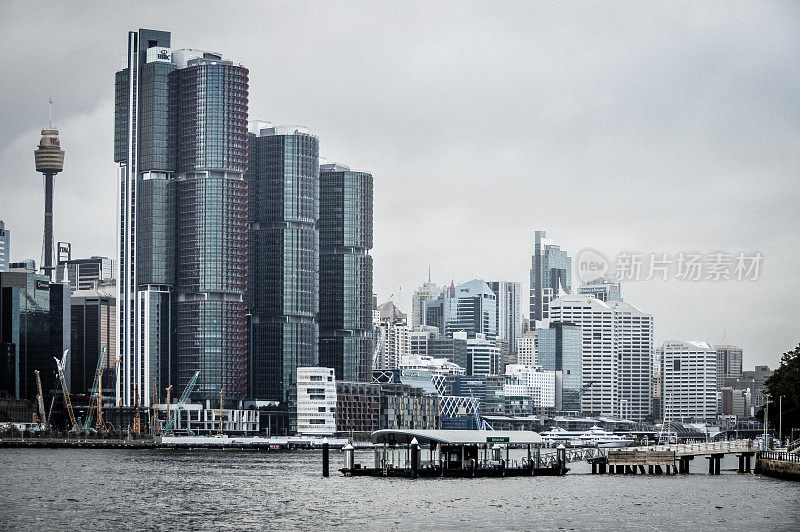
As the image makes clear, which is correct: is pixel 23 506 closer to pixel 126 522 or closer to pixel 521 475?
pixel 126 522

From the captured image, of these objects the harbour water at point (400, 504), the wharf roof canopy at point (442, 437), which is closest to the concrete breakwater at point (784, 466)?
the harbour water at point (400, 504)

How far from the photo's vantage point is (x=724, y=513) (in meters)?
136

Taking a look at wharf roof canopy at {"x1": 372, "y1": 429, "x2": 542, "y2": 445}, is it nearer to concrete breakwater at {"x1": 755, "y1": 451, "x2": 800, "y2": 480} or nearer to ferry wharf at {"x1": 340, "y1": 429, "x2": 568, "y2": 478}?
ferry wharf at {"x1": 340, "y1": 429, "x2": 568, "y2": 478}

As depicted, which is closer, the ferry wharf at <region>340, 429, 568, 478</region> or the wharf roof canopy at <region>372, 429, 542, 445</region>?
the wharf roof canopy at <region>372, 429, 542, 445</region>

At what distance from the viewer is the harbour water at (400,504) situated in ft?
414

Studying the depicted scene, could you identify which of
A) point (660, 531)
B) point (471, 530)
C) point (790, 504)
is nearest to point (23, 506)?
point (471, 530)

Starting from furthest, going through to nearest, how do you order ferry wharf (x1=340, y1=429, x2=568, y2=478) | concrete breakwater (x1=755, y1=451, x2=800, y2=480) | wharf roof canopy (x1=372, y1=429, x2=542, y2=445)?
ferry wharf (x1=340, y1=429, x2=568, y2=478) < wharf roof canopy (x1=372, y1=429, x2=542, y2=445) < concrete breakwater (x1=755, y1=451, x2=800, y2=480)

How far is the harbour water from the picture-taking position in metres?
126

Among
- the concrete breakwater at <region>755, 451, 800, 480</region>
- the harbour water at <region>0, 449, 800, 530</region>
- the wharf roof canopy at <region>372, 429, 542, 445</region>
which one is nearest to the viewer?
the harbour water at <region>0, 449, 800, 530</region>

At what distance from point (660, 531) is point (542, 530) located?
32.7 feet

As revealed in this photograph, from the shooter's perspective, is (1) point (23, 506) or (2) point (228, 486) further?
(2) point (228, 486)

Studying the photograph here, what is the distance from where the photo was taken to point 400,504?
14212cm

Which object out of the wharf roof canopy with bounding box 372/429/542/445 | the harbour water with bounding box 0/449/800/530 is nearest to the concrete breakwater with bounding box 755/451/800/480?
the harbour water with bounding box 0/449/800/530

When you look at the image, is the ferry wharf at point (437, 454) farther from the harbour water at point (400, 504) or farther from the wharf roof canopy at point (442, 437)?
the harbour water at point (400, 504)
